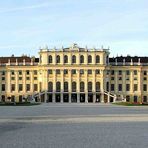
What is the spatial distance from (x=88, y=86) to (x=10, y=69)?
17729mm

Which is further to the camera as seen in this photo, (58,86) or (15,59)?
(15,59)

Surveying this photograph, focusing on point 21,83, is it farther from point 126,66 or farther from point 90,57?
point 126,66

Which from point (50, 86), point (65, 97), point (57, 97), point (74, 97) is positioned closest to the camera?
point (57, 97)

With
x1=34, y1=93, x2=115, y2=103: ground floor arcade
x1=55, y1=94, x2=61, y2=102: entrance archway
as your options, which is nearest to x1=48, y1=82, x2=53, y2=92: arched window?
x1=34, y1=93, x2=115, y2=103: ground floor arcade

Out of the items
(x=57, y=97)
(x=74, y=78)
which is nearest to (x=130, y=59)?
(x=74, y=78)

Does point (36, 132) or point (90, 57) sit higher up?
point (90, 57)

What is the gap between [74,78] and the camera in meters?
113

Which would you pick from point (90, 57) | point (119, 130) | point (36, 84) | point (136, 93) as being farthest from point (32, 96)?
point (119, 130)

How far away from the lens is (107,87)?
11369 centimetres

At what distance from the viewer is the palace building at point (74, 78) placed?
11112 centimetres

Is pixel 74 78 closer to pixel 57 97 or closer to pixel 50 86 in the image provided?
pixel 50 86

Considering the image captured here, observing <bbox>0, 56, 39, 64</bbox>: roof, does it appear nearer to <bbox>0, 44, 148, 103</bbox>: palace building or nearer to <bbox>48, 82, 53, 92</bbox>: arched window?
<bbox>0, 44, 148, 103</bbox>: palace building

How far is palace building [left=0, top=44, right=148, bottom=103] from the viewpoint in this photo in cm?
11112

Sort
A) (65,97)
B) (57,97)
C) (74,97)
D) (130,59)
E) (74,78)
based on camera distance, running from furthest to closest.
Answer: (130,59), (74,78), (74,97), (65,97), (57,97)
